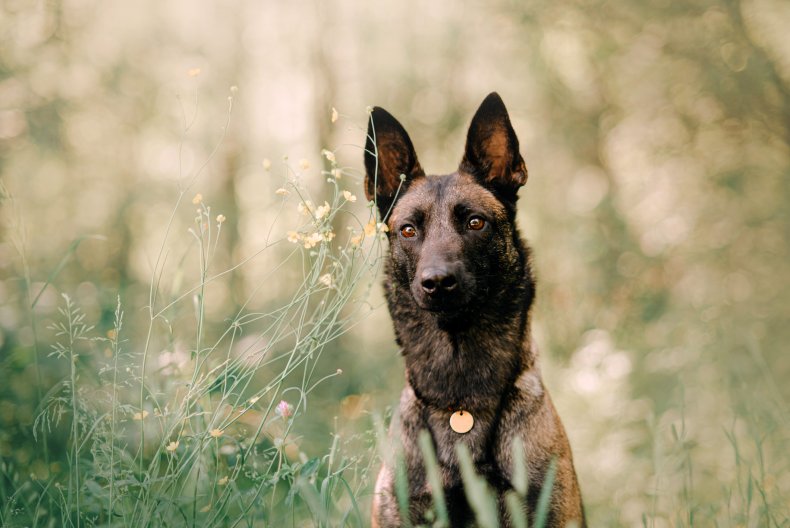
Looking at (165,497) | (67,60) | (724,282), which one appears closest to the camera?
(165,497)

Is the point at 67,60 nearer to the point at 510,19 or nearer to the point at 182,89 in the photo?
the point at 182,89

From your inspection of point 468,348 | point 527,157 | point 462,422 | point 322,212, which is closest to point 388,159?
point 468,348

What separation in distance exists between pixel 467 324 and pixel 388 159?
38.5 inches

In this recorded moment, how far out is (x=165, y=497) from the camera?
208 cm

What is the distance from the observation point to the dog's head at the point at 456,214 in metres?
3.00

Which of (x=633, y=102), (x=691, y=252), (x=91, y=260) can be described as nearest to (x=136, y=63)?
(x=91, y=260)

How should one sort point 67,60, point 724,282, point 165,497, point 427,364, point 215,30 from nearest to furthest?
point 165,497
point 427,364
point 724,282
point 67,60
point 215,30

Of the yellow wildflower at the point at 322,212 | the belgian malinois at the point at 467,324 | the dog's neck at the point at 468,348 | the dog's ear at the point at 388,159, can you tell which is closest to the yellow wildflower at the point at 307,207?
the yellow wildflower at the point at 322,212

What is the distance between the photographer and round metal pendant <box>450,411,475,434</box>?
2982 millimetres

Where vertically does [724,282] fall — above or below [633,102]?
below

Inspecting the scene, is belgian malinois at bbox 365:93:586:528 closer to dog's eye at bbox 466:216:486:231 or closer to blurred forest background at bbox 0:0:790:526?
dog's eye at bbox 466:216:486:231

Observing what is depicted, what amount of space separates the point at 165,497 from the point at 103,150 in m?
9.87

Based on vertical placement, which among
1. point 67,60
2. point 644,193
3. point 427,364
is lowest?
point 427,364

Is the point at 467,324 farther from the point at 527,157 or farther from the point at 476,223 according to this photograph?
the point at 527,157
